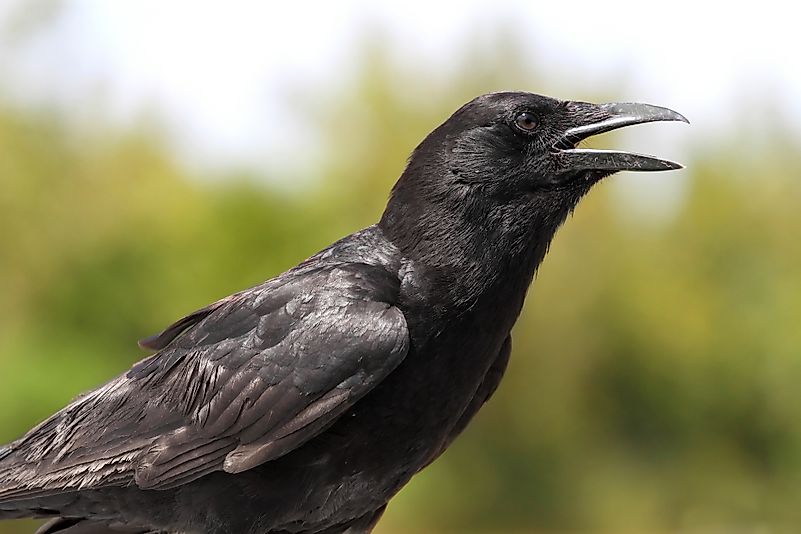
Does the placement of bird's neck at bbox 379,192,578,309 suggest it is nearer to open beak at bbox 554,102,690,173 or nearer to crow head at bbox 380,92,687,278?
crow head at bbox 380,92,687,278

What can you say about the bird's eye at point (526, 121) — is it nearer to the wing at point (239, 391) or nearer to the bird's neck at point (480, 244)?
the bird's neck at point (480, 244)

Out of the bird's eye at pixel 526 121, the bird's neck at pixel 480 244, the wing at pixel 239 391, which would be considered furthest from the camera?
the bird's eye at pixel 526 121

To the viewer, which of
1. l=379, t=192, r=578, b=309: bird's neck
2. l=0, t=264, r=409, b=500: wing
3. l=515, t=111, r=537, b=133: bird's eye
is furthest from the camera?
l=515, t=111, r=537, b=133: bird's eye

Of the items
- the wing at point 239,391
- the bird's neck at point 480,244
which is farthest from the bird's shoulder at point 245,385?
the bird's neck at point 480,244

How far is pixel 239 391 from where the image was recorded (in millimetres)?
4223

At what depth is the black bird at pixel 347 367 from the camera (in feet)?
13.4

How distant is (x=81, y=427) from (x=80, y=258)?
13.9 meters

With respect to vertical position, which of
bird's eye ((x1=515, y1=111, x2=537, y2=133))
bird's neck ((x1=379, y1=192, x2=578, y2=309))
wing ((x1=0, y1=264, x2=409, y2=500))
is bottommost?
wing ((x1=0, y1=264, x2=409, y2=500))

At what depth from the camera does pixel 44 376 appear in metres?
16.0

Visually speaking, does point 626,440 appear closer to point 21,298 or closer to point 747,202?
point 747,202

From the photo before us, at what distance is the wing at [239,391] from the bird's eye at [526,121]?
895 mm

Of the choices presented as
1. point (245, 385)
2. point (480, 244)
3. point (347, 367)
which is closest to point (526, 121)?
point (480, 244)

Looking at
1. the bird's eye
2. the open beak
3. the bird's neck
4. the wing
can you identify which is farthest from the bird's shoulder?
the open beak

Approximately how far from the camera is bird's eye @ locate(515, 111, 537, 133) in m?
4.44
